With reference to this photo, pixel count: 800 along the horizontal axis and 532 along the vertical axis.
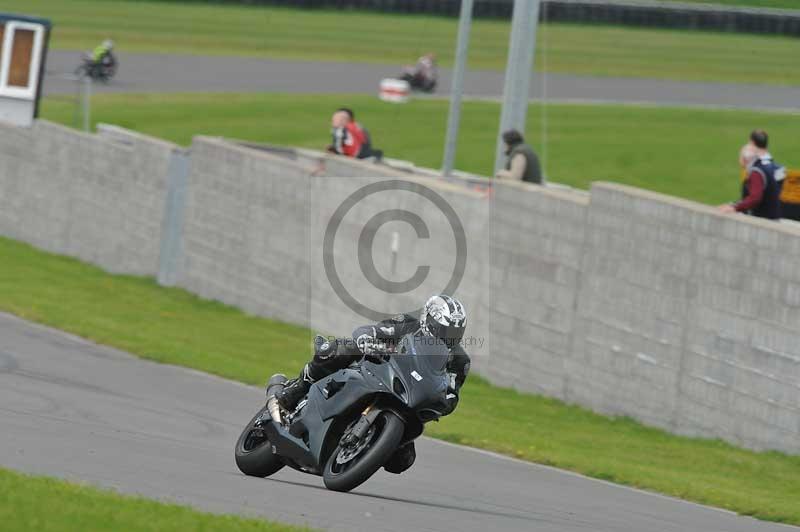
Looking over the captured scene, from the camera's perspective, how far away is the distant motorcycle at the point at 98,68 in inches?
1652

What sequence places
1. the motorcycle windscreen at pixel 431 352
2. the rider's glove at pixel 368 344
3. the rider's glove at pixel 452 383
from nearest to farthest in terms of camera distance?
the motorcycle windscreen at pixel 431 352 → the rider's glove at pixel 452 383 → the rider's glove at pixel 368 344

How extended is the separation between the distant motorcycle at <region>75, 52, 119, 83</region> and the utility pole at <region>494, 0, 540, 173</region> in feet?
78.5

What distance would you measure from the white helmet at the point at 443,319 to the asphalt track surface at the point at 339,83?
33176 mm

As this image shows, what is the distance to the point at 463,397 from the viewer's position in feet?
54.7

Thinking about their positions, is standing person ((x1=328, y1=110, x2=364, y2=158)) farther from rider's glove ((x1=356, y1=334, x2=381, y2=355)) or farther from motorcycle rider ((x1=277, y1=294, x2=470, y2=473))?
rider's glove ((x1=356, y1=334, x2=381, y2=355))

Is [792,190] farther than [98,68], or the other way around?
[98,68]

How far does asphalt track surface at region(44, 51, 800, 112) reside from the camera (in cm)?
4312

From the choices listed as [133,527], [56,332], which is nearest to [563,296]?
[56,332]

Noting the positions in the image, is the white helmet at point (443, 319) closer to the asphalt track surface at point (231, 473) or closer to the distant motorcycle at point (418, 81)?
the asphalt track surface at point (231, 473)

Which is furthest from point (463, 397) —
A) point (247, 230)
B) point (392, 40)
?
point (392, 40)

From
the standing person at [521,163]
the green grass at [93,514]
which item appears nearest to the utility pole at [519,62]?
the standing person at [521,163]

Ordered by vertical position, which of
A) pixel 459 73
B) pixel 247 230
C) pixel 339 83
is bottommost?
pixel 247 230

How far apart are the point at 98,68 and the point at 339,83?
7.35 metres

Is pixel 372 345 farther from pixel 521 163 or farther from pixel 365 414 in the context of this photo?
pixel 521 163
